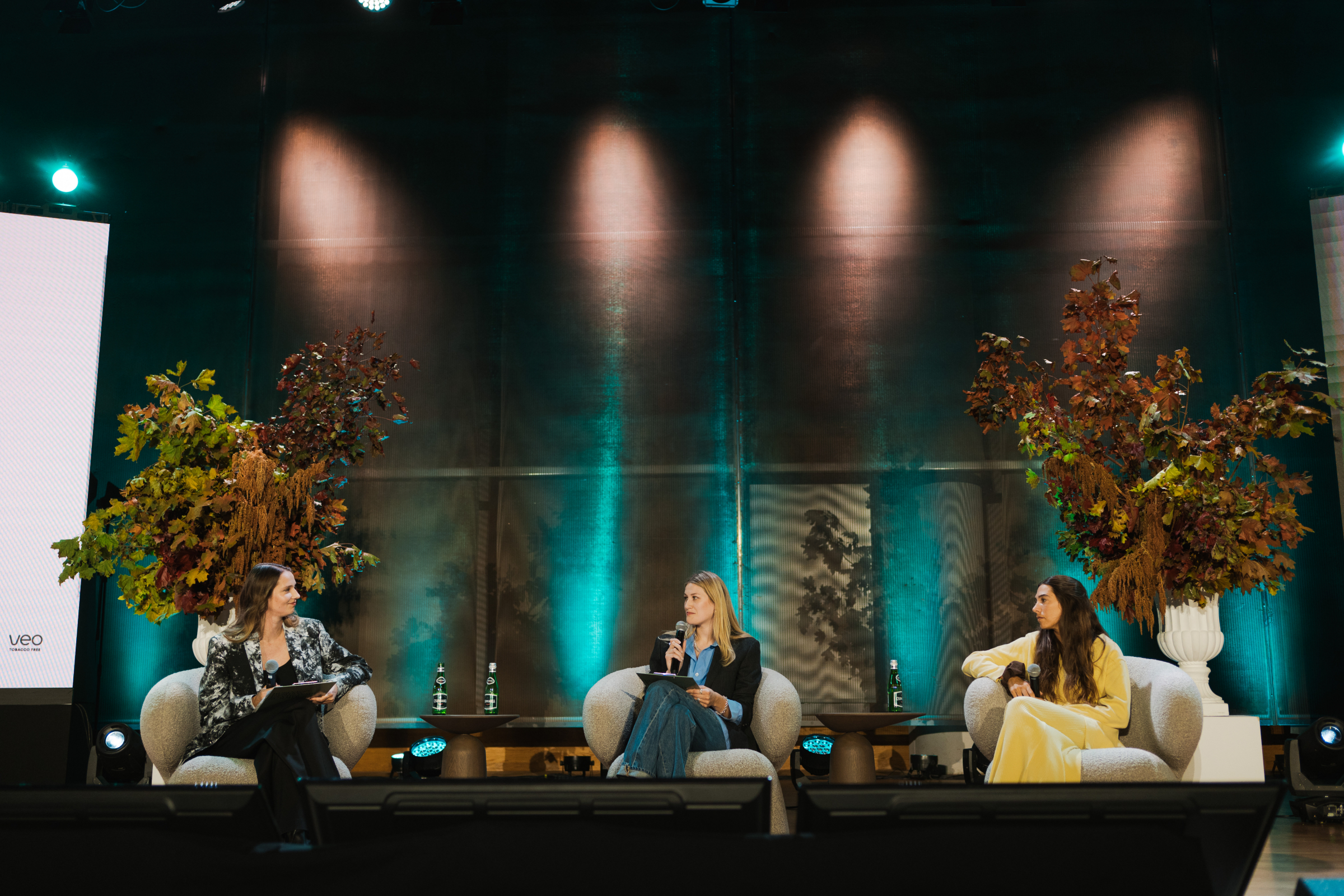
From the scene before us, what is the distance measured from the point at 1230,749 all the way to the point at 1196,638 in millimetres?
451

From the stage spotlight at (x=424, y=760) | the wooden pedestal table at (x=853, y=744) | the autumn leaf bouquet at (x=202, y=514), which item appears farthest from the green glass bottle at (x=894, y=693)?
the autumn leaf bouquet at (x=202, y=514)

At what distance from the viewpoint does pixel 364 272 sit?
18.3ft

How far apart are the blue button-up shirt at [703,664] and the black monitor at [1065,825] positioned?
7.77ft

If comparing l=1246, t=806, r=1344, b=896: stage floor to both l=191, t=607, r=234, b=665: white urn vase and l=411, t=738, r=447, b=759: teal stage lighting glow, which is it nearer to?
l=411, t=738, r=447, b=759: teal stage lighting glow

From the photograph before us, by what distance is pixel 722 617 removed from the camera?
3.92m

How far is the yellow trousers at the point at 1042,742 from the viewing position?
127 inches

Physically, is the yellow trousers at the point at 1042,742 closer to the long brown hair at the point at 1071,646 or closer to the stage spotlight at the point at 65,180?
the long brown hair at the point at 1071,646

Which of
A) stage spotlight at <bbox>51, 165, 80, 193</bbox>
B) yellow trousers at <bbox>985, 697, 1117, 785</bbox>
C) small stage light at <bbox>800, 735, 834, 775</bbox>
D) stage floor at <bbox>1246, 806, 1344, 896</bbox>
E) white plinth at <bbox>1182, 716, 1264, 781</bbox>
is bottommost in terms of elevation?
stage floor at <bbox>1246, 806, 1344, 896</bbox>

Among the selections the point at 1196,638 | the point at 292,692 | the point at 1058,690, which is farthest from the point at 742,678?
the point at 1196,638

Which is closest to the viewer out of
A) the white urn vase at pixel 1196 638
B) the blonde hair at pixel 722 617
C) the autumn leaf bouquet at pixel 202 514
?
the blonde hair at pixel 722 617

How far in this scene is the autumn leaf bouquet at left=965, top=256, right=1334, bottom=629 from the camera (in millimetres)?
4066

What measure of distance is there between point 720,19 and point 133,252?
3538 mm

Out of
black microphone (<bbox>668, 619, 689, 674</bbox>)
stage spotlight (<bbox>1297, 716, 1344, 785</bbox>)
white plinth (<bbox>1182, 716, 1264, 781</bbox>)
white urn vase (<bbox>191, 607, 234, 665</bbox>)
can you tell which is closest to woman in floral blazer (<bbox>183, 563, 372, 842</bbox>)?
white urn vase (<bbox>191, 607, 234, 665</bbox>)

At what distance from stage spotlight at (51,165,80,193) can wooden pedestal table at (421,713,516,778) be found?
3.76 meters
